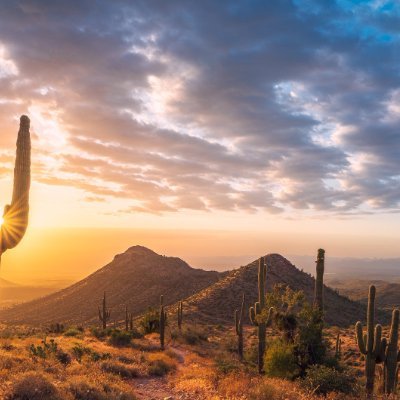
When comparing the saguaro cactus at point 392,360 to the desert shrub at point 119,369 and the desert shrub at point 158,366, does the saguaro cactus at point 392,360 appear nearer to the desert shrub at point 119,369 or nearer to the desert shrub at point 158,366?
the desert shrub at point 158,366

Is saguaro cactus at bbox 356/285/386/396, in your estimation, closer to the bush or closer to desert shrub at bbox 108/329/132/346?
the bush

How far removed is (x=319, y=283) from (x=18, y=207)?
564 inches

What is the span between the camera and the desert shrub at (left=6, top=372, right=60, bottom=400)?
10.8 m

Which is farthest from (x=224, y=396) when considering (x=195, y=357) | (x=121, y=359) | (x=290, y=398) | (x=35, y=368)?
(x=195, y=357)

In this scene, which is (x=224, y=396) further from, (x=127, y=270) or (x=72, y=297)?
(x=127, y=270)

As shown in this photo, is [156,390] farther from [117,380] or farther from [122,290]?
[122,290]

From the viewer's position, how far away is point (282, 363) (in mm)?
17719

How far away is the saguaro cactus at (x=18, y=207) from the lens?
41.4 feet

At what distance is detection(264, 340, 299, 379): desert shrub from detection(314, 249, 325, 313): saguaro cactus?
270 centimetres

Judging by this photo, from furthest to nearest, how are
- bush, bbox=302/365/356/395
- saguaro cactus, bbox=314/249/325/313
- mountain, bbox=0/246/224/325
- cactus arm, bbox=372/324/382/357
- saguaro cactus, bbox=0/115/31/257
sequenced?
mountain, bbox=0/246/224/325
saguaro cactus, bbox=314/249/325/313
cactus arm, bbox=372/324/382/357
bush, bbox=302/365/356/395
saguaro cactus, bbox=0/115/31/257

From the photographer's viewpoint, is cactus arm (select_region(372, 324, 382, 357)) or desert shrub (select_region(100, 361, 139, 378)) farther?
cactus arm (select_region(372, 324, 382, 357))

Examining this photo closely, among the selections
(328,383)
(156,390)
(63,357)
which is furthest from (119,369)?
(328,383)

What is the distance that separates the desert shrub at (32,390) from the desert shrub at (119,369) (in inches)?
240

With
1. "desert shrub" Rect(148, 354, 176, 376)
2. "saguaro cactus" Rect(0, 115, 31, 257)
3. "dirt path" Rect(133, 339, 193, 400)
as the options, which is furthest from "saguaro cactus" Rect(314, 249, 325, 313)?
"saguaro cactus" Rect(0, 115, 31, 257)
